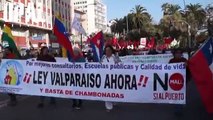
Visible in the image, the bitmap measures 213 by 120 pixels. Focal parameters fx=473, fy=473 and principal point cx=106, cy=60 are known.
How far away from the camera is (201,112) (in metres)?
11.2

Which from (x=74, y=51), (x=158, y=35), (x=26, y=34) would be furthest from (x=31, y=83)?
(x=158, y=35)

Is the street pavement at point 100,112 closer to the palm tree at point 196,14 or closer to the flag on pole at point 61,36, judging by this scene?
the flag on pole at point 61,36

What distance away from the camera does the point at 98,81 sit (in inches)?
457

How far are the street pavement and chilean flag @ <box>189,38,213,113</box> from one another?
668mm

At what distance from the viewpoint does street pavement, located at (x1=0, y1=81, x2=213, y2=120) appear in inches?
426

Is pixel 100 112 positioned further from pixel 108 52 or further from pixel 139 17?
pixel 139 17

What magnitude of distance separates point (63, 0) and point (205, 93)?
300 ft

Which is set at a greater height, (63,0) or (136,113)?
(63,0)

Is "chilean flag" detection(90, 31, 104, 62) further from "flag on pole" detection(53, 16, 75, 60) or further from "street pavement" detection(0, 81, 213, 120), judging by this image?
"street pavement" detection(0, 81, 213, 120)

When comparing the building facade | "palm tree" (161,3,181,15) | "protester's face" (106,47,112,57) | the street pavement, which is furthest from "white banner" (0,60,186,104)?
"palm tree" (161,3,181,15)

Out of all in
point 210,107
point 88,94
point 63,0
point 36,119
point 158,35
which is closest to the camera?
point 210,107

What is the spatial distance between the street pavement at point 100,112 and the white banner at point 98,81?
1.27 feet

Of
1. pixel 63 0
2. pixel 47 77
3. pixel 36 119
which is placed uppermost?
pixel 63 0

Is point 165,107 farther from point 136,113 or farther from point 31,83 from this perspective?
point 31,83
